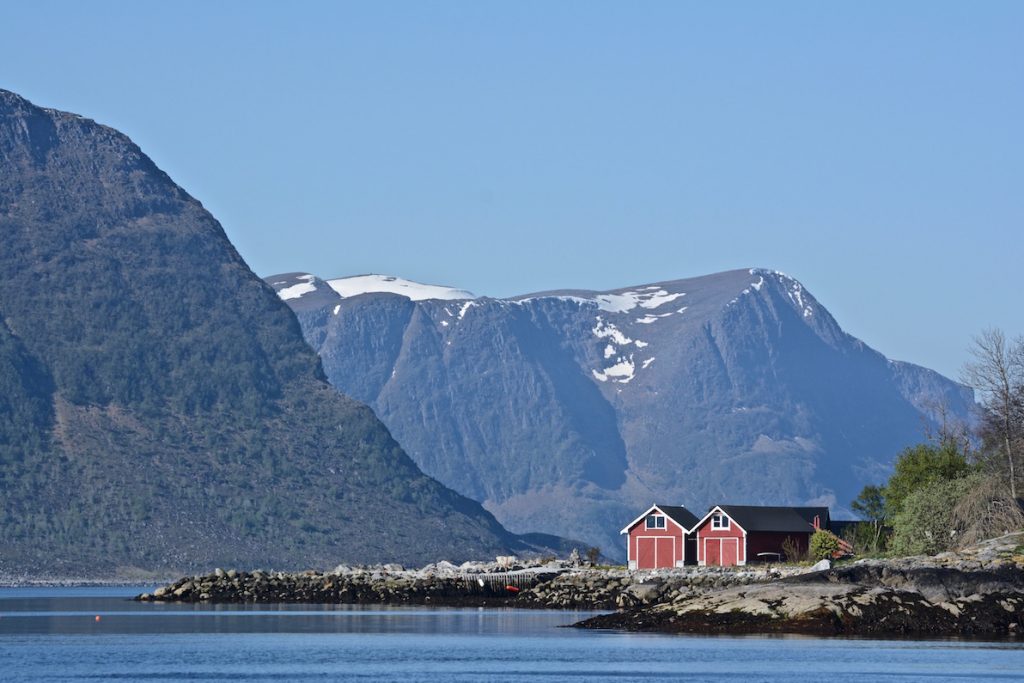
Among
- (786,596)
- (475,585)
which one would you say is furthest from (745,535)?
(786,596)

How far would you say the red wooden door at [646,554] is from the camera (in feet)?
459

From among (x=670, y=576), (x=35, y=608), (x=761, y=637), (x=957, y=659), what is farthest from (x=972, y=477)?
(x=35, y=608)

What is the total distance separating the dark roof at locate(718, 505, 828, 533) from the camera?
443 ft

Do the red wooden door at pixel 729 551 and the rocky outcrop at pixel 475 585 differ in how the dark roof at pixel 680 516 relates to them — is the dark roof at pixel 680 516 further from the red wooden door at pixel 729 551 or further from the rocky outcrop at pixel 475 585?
the rocky outcrop at pixel 475 585

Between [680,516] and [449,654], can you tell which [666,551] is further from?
[449,654]

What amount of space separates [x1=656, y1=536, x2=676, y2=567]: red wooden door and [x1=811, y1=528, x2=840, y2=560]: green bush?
13.8 metres

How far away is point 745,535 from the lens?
134500mm

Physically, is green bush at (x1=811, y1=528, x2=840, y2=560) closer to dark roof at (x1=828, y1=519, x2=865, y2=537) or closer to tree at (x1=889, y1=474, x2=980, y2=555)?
tree at (x1=889, y1=474, x2=980, y2=555)

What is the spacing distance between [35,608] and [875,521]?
5377 centimetres

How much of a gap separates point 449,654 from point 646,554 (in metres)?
61.0

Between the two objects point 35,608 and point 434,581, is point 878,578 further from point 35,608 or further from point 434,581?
point 35,608

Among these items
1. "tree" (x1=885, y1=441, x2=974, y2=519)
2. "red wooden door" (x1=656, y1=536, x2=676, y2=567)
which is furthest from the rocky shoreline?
"tree" (x1=885, y1=441, x2=974, y2=519)

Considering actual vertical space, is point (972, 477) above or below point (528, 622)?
above

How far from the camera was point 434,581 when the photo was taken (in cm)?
13325
